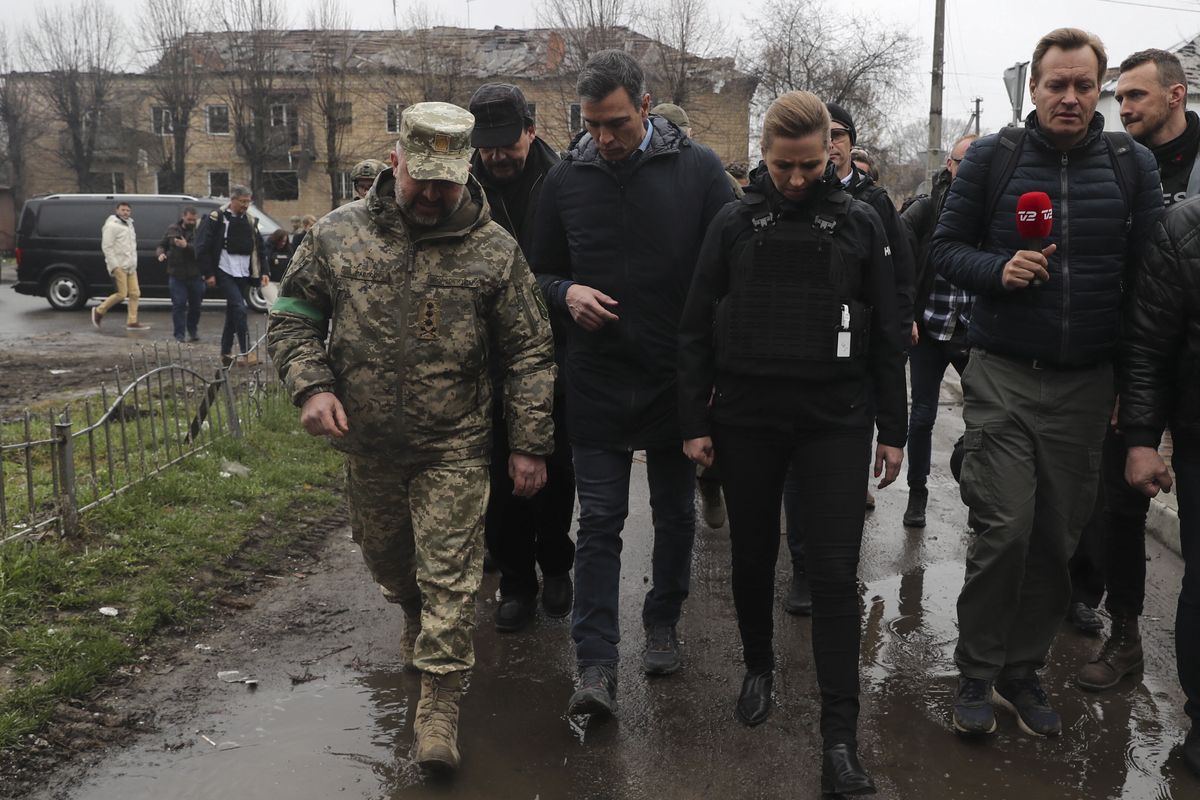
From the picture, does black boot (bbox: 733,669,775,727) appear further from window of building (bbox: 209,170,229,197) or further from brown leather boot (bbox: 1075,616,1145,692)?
window of building (bbox: 209,170,229,197)

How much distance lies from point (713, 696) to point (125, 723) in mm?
2049

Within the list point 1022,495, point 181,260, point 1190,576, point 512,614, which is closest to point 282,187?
point 181,260

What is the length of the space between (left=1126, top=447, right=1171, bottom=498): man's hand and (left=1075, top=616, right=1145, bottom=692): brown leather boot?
77 cm

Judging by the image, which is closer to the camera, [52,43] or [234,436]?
[234,436]

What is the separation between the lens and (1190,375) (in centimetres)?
352

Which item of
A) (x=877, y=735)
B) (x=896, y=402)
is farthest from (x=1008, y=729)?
(x=896, y=402)

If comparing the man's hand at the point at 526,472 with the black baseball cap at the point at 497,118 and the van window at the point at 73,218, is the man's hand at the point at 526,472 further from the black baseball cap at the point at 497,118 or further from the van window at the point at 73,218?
the van window at the point at 73,218

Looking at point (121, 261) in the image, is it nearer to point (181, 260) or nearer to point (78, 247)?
point (181, 260)

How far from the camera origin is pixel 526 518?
4.77 meters

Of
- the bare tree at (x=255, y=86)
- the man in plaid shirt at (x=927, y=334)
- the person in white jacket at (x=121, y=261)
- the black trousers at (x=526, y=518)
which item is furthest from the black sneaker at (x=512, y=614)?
the bare tree at (x=255, y=86)

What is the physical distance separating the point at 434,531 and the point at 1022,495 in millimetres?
1968

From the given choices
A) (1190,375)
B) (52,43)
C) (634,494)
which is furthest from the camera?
(52,43)

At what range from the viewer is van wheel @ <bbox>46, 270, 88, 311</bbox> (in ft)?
65.1

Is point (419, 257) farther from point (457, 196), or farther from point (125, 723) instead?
point (125, 723)
